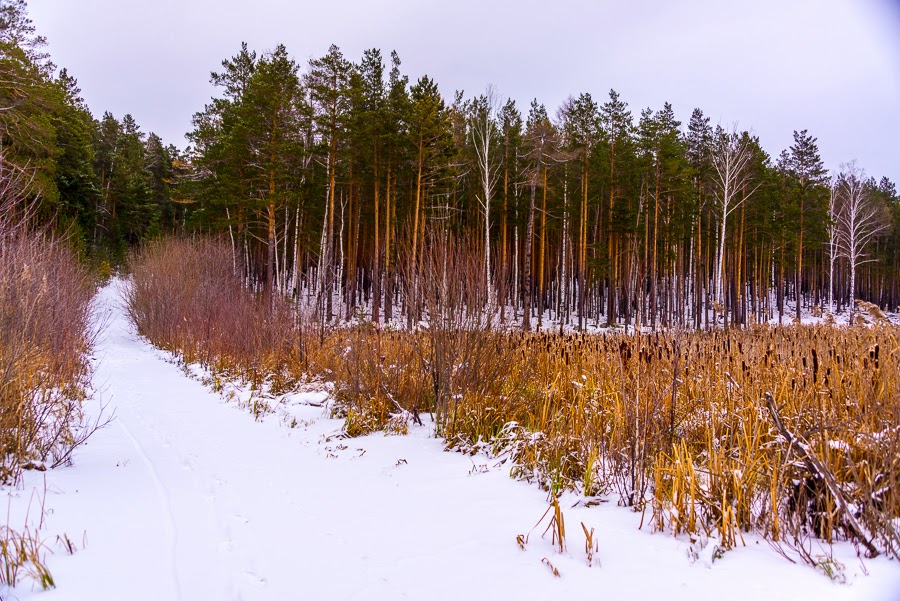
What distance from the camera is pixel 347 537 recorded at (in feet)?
10.7

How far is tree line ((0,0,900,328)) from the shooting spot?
21.8 m

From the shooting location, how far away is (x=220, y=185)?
24.8 meters

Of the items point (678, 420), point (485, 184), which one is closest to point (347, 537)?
point (678, 420)

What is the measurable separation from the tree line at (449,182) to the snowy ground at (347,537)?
12.0 meters

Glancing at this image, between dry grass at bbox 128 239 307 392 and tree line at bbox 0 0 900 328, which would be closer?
dry grass at bbox 128 239 307 392

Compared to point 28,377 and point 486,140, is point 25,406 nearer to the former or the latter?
point 28,377

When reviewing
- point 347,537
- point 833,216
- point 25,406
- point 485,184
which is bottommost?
point 347,537

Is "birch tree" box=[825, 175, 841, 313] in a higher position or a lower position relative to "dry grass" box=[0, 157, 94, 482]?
higher

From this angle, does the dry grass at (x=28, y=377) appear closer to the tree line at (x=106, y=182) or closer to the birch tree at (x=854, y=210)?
the tree line at (x=106, y=182)

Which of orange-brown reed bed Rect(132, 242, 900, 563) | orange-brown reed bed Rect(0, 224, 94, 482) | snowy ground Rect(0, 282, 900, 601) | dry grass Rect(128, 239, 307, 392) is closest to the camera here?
snowy ground Rect(0, 282, 900, 601)

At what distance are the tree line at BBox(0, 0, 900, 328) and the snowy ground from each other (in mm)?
11980

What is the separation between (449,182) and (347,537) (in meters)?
21.6

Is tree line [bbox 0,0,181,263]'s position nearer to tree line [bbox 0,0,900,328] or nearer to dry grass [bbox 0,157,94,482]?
tree line [bbox 0,0,900,328]

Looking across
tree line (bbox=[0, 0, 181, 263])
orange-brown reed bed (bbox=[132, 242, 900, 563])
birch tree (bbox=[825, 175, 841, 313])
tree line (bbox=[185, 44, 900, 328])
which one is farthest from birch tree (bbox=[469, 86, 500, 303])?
birch tree (bbox=[825, 175, 841, 313])
